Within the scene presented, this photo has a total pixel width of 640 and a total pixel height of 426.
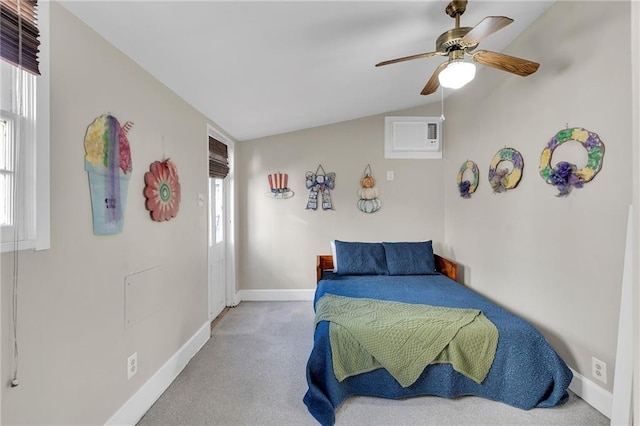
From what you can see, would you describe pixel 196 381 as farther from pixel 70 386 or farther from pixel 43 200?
pixel 43 200

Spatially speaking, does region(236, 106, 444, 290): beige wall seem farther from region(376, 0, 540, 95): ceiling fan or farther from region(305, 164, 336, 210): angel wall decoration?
region(376, 0, 540, 95): ceiling fan

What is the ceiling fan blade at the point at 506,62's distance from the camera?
5.72 ft

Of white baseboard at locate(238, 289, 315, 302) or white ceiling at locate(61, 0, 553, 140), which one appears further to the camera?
white baseboard at locate(238, 289, 315, 302)

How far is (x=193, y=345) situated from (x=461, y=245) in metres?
3.07

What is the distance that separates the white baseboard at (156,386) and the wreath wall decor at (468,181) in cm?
318

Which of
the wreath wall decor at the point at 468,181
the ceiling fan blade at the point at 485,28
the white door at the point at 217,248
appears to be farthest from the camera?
the white door at the point at 217,248

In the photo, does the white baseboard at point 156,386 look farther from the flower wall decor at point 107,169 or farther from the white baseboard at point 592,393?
the white baseboard at point 592,393

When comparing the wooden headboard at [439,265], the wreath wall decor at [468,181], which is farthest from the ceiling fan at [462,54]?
the wooden headboard at [439,265]

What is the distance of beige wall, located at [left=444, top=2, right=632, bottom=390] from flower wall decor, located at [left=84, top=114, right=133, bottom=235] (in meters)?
2.85

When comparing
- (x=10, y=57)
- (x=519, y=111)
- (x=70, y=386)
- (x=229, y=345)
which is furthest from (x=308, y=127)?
(x=70, y=386)

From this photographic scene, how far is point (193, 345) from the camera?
97.8 inches

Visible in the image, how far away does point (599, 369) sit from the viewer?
5.67 ft

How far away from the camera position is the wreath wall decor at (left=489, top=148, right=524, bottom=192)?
7.77ft

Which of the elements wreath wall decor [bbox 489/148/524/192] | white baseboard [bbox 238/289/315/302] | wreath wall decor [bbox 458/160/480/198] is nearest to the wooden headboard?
white baseboard [bbox 238/289/315/302]
